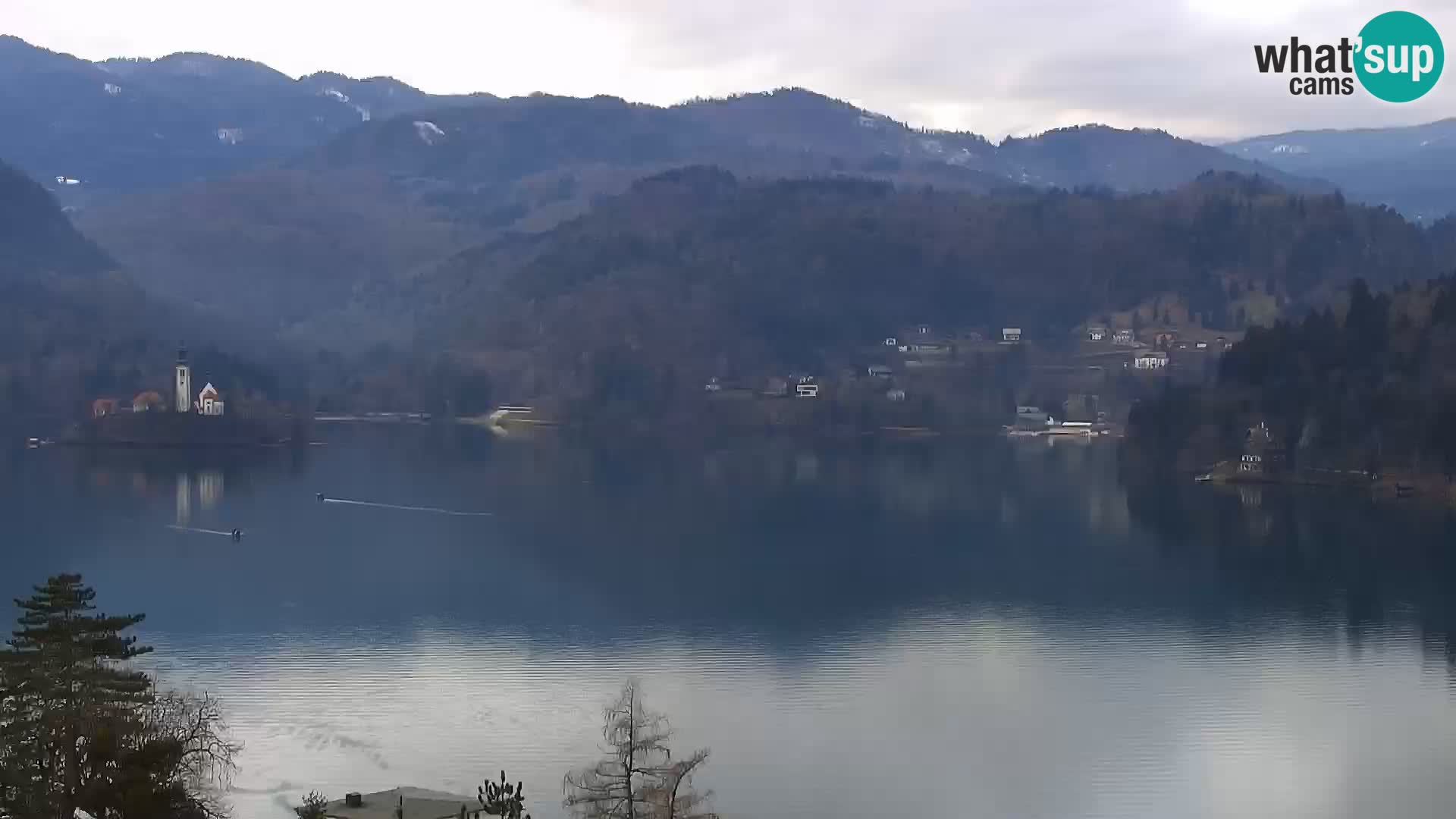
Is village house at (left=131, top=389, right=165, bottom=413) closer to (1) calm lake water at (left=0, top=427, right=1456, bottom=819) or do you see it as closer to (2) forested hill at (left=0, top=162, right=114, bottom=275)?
(1) calm lake water at (left=0, top=427, right=1456, bottom=819)

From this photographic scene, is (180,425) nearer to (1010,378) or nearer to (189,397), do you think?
(189,397)

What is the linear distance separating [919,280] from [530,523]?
8394 cm

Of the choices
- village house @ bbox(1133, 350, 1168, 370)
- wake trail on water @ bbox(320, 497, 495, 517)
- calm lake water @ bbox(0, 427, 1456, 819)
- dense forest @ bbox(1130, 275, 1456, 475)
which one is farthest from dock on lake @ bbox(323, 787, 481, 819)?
village house @ bbox(1133, 350, 1168, 370)

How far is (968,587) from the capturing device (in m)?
38.5

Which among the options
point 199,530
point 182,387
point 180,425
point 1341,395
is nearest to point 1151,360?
point 1341,395

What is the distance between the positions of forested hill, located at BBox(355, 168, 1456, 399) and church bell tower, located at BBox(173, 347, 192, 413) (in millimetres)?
30357

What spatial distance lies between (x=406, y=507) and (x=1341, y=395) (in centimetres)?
3042

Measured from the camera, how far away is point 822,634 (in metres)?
32.7

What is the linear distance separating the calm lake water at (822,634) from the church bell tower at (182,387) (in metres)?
21.1

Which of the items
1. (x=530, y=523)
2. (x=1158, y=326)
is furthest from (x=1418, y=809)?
(x=1158, y=326)

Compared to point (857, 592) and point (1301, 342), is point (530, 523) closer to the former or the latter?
point (857, 592)

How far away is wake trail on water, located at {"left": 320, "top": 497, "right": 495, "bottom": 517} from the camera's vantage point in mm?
51938

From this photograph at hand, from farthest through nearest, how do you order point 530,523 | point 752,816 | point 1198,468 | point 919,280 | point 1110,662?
point 919,280, point 1198,468, point 530,523, point 1110,662, point 752,816

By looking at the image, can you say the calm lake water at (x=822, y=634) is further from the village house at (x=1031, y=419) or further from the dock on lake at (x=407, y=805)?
the village house at (x=1031, y=419)
